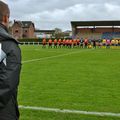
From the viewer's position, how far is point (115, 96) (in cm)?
1094

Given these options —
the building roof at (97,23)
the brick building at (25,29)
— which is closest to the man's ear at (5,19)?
the building roof at (97,23)

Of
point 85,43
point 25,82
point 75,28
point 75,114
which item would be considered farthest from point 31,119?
point 75,28

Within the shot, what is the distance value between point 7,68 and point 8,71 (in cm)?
3

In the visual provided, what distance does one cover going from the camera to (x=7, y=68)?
3447 mm

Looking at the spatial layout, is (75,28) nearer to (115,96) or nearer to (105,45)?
(105,45)

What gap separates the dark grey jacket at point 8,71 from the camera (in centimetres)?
341

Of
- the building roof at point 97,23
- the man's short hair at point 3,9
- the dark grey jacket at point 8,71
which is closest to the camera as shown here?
the dark grey jacket at point 8,71

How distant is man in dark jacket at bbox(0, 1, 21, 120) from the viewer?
11.2 feet

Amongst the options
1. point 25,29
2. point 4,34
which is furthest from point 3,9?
point 25,29

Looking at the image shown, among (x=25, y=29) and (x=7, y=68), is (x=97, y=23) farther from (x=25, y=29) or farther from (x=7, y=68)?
(x=7, y=68)

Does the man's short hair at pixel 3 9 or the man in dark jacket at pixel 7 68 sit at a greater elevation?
the man's short hair at pixel 3 9

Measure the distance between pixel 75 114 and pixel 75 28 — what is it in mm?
98470

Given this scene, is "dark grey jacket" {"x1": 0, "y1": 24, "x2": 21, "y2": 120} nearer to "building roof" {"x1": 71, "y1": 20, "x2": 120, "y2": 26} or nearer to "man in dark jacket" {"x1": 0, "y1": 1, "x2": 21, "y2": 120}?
"man in dark jacket" {"x1": 0, "y1": 1, "x2": 21, "y2": 120}

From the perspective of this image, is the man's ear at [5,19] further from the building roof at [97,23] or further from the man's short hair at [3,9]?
the building roof at [97,23]
